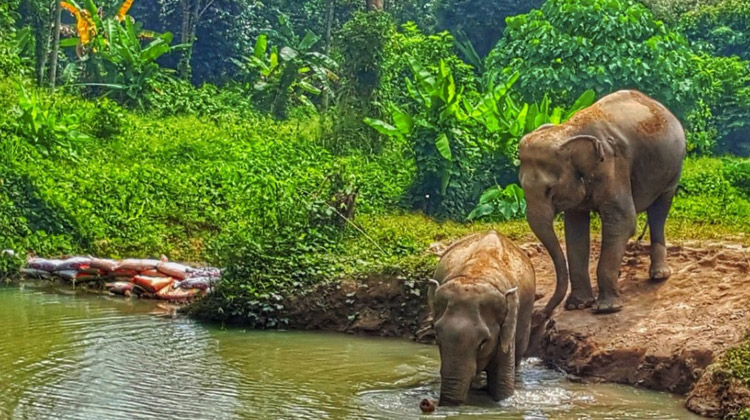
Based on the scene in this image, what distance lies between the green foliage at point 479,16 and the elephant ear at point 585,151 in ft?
72.0

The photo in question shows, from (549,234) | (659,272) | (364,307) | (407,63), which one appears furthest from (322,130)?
(549,234)

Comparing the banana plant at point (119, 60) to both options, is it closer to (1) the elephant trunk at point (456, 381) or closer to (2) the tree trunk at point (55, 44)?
(2) the tree trunk at point (55, 44)

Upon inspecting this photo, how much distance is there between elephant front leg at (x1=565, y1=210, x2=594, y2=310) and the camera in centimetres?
1130

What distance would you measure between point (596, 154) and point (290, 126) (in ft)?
49.2

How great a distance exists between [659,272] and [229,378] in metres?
4.33

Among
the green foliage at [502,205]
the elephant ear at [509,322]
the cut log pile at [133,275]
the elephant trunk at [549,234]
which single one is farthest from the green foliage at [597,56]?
the elephant ear at [509,322]

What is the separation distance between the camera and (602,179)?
1088 centimetres

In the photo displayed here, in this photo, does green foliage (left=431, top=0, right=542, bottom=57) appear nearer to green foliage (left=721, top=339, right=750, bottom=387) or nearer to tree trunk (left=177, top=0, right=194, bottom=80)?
tree trunk (left=177, top=0, right=194, bottom=80)

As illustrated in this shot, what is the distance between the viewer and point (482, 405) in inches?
349

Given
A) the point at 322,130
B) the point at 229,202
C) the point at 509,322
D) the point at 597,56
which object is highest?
the point at 597,56

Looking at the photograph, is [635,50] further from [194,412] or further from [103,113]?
[194,412]

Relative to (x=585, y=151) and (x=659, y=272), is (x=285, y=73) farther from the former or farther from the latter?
(x=585, y=151)

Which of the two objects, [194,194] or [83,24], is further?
[83,24]

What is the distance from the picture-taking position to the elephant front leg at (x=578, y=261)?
1130 centimetres
